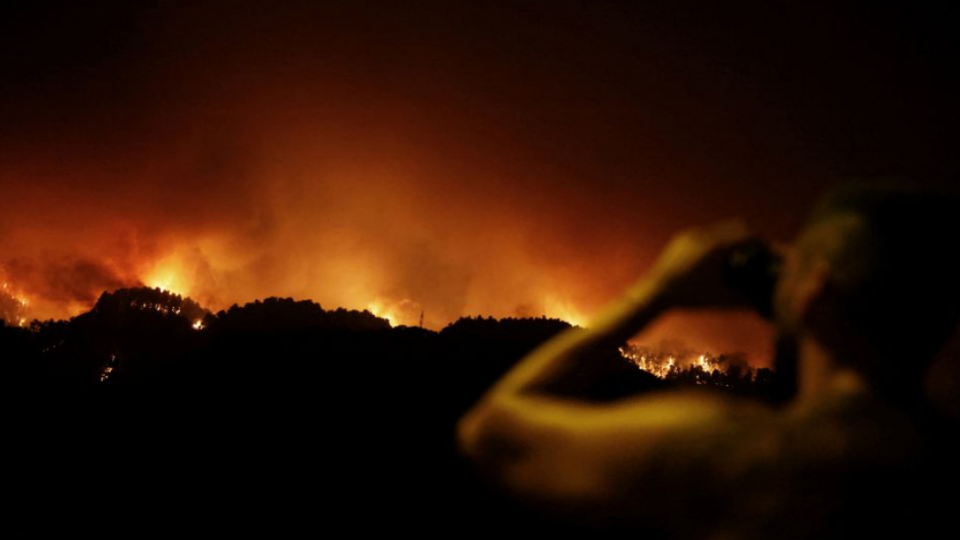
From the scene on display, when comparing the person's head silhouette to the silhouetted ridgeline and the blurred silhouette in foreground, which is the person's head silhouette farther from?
the silhouetted ridgeline

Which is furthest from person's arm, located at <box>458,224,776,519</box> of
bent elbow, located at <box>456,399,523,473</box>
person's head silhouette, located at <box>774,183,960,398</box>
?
person's head silhouette, located at <box>774,183,960,398</box>

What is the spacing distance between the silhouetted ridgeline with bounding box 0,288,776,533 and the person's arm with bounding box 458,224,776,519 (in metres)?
6.21

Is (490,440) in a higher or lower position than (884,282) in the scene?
lower

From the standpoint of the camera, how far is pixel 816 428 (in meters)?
1.31

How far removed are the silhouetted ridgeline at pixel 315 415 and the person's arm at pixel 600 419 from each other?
6.21 metres

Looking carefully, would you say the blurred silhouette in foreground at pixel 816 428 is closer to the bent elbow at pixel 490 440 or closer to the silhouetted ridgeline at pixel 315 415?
the bent elbow at pixel 490 440

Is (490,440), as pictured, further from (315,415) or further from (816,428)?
(315,415)

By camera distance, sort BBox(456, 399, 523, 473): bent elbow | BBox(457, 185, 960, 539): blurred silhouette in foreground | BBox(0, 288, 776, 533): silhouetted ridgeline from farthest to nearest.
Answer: BBox(0, 288, 776, 533): silhouetted ridgeline, BBox(456, 399, 523, 473): bent elbow, BBox(457, 185, 960, 539): blurred silhouette in foreground

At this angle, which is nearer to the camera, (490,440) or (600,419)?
(600,419)

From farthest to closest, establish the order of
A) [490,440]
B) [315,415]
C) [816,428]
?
[315,415]
[490,440]
[816,428]

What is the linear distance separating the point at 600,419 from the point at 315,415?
403 inches

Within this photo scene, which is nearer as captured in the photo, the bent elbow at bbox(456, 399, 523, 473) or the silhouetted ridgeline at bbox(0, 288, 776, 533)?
the bent elbow at bbox(456, 399, 523, 473)

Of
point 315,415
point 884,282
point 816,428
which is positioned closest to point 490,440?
point 816,428

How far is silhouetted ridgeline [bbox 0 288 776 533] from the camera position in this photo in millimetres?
8672
